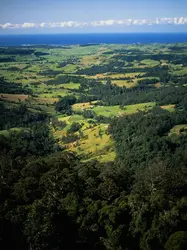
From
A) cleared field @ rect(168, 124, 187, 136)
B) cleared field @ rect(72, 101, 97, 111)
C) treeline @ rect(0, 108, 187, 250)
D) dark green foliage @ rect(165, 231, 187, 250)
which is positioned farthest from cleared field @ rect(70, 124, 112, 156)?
dark green foliage @ rect(165, 231, 187, 250)

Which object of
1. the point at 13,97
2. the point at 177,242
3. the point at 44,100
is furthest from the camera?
the point at 44,100

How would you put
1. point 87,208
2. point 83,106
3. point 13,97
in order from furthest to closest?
point 13,97 < point 83,106 < point 87,208

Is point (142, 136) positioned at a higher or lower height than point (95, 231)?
lower

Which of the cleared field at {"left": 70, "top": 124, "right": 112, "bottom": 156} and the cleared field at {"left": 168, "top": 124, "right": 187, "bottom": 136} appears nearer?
the cleared field at {"left": 70, "top": 124, "right": 112, "bottom": 156}

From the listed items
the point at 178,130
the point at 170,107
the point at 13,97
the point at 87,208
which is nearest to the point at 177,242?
the point at 87,208

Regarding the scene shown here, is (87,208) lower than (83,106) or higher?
higher

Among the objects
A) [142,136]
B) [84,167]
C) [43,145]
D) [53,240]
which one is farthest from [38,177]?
[43,145]

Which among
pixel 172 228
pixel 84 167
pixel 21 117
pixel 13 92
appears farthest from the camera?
pixel 13 92

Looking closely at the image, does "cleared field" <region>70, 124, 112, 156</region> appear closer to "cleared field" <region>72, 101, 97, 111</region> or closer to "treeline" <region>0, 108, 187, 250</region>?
"cleared field" <region>72, 101, 97, 111</region>

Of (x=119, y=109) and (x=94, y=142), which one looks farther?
(x=119, y=109)

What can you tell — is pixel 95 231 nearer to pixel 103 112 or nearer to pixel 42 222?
pixel 42 222

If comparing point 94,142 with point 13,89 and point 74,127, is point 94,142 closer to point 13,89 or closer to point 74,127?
point 74,127
